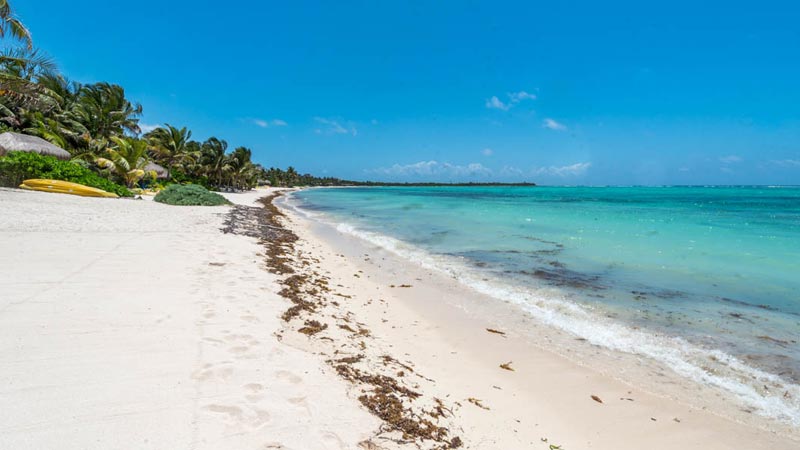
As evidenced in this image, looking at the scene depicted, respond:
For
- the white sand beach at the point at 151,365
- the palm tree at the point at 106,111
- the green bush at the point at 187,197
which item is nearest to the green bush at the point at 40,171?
the green bush at the point at 187,197

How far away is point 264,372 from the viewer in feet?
11.5

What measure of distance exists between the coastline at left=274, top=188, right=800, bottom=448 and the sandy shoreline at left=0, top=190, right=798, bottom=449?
1.0 inches

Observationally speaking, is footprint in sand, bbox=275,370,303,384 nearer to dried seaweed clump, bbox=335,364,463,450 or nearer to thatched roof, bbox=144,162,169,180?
dried seaweed clump, bbox=335,364,463,450

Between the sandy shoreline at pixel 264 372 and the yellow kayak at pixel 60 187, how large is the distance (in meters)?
14.0

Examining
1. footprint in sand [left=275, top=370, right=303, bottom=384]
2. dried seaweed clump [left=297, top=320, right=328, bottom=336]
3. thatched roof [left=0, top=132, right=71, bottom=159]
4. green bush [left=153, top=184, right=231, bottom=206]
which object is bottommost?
dried seaweed clump [left=297, top=320, right=328, bottom=336]

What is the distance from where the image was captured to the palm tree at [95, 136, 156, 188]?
80.9ft

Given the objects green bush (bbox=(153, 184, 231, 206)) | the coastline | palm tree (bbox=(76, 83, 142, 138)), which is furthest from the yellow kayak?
the coastline

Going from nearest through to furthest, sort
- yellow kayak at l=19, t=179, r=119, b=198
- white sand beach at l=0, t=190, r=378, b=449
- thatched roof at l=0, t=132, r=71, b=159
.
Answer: white sand beach at l=0, t=190, r=378, b=449, yellow kayak at l=19, t=179, r=119, b=198, thatched roof at l=0, t=132, r=71, b=159

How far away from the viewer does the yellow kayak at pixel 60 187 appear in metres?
17.4

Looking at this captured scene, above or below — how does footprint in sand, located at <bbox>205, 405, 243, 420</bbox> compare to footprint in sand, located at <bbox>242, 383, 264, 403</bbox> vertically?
above

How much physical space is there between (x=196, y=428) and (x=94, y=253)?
6.63 m

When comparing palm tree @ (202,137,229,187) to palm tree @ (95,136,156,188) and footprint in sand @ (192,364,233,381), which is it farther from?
footprint in sand @ (192,364,233,381)

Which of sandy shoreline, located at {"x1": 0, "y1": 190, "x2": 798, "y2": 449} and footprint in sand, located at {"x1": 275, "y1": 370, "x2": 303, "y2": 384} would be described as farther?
footprint in sand, located at {"x1": 275, "y1": 370, "x2": 303, "y2": 384}

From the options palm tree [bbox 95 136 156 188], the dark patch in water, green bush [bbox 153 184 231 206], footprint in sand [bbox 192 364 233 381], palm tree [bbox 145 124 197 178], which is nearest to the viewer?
footprint in sand [bbox 192 364 233 381]
